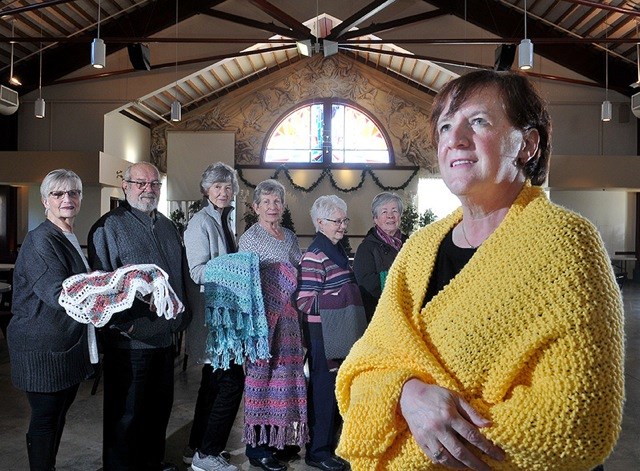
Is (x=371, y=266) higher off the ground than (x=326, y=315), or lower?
higher

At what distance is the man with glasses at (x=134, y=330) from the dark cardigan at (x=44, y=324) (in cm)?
16

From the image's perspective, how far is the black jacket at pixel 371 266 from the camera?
3.59 m

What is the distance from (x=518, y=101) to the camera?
1.14 metres

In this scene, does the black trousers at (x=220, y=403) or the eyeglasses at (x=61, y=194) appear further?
the black trousers at (x=220, y=403)

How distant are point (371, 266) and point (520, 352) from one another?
269 centimetres

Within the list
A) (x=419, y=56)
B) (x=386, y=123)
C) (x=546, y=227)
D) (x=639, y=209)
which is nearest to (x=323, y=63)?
(x=386, y=123)

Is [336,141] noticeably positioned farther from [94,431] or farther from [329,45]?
[94,431]

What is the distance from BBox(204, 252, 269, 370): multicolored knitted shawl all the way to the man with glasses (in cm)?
15

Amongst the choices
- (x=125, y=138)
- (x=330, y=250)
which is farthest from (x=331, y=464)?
(x=125, y=138)

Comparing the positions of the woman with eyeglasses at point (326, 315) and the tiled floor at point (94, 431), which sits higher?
the woman with eyeglasses at point (326, 315)

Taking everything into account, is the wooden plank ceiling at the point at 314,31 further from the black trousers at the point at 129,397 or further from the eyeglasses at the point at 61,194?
the black trousers at the point at 129,397

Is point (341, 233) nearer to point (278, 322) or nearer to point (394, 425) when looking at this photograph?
point (278, 322)

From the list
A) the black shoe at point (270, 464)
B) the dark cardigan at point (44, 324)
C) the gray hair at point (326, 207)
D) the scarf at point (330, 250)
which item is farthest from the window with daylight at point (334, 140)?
the dark cardigan at point (44, 324)

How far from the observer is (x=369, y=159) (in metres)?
16.0
